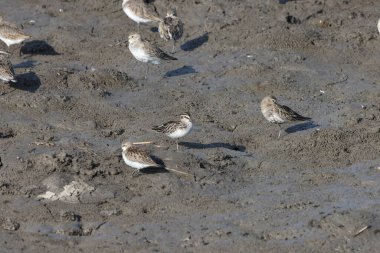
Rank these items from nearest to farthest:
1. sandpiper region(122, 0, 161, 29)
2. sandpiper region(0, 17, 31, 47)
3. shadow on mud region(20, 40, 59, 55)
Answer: sandpiper region(0, 17, 31, 47) < shadow on mud region(20, 40, 59, 55) < sandpiper region(122, 0, 161, 29)

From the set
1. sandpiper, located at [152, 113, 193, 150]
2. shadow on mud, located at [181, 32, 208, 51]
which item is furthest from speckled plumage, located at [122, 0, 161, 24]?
sandpiper, located at [152, 113, 193, 150]

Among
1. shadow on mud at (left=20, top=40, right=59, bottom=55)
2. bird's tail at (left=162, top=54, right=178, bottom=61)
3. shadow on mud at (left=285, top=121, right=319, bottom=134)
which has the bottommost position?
shadow on mud at (left=20, top=40, right=59, bottom=55)

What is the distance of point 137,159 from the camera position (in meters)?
15.2

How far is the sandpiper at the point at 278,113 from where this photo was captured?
17.3m

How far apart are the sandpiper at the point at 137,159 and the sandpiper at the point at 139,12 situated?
669 centimetres

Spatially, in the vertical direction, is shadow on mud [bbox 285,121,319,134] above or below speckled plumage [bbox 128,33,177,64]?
above

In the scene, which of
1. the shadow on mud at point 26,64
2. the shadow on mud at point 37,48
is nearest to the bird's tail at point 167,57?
the shadow on mud at point 37,48

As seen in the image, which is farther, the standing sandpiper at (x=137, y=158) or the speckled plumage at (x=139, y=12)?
the speckled plumage at (x=139, y=12)

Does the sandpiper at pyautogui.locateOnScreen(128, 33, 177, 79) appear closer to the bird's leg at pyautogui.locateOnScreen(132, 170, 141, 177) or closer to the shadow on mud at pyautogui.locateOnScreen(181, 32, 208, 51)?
the shadow on mud at pyautogui.locateOnScreen(181, 32, 208, 51)

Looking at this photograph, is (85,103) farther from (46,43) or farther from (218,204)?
(218,204)

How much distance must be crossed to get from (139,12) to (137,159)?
284 inches

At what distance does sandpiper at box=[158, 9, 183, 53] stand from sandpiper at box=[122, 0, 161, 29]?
1.68 ft

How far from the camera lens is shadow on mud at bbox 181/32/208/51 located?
21.3 m

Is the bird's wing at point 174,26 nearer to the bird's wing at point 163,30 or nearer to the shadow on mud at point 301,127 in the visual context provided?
the bird's wing at point 163,30
